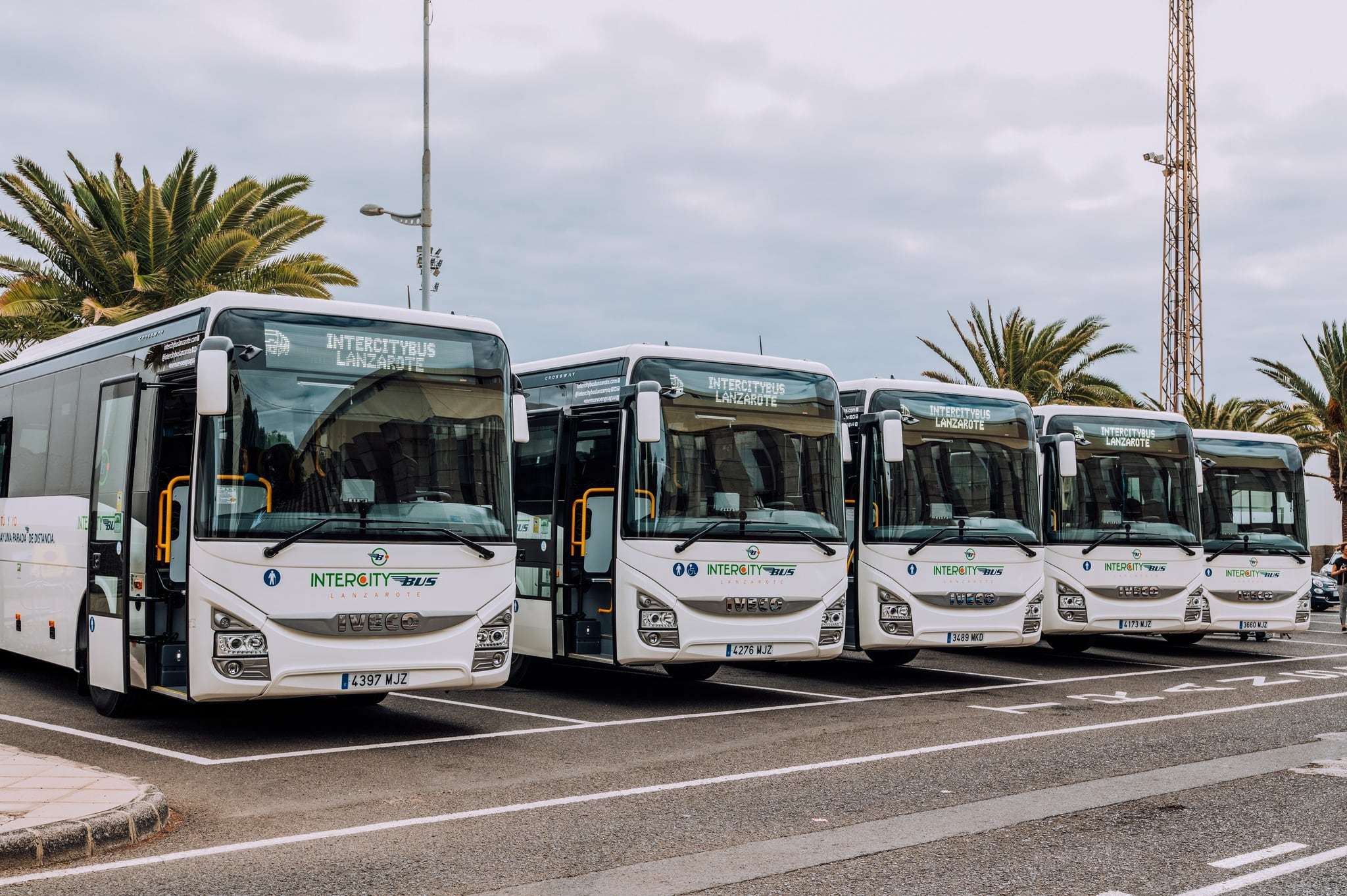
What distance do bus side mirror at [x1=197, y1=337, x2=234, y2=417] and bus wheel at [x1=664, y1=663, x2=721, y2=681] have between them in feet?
19.3

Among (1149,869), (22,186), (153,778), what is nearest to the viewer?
(1149,869)

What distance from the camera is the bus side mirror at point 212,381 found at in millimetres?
8758

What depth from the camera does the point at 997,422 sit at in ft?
47.7

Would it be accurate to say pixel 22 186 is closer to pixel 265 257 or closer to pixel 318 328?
pixel 265 257

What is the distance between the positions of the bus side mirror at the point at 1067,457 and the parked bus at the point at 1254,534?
3.44 meters

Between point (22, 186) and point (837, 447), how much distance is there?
18.2m

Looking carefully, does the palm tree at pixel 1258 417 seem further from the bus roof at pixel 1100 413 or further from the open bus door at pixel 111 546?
the open bus door at pixel 111 546

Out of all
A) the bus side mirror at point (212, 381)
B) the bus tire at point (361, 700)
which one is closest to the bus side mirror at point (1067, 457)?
the bus tire at point (361, 700)

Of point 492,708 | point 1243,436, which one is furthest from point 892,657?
point 1243,436

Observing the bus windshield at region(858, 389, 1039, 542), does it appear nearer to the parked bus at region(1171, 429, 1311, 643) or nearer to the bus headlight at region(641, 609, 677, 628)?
the bus headlight at region(641, 609, 677, 628)

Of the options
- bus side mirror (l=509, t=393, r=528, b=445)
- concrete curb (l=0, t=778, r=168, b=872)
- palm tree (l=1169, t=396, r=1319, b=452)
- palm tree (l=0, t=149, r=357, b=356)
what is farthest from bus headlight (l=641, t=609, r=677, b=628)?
palm tree (l=1169, t=396, r=1319, b=452)

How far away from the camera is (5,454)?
13.3 metres

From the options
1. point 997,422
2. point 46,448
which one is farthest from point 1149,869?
point 46,448

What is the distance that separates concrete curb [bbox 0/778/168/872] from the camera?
249 inches
